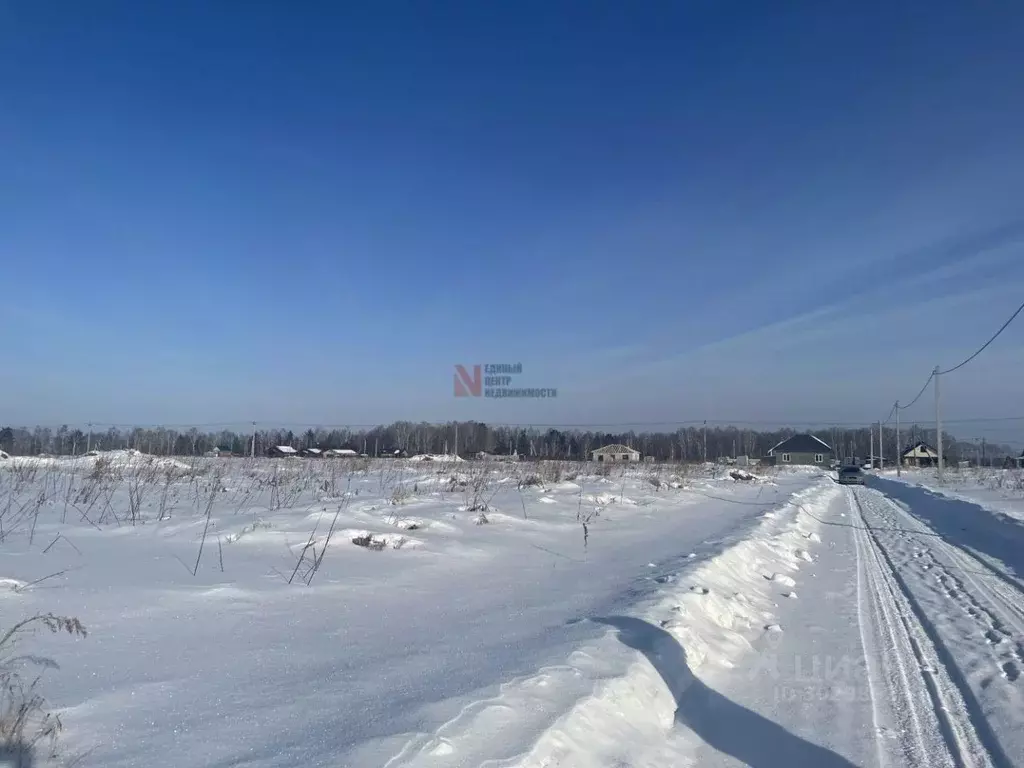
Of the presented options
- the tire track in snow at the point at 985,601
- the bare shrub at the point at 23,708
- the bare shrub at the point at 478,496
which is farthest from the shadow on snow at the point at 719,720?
the bare shrub at the point at 478,496

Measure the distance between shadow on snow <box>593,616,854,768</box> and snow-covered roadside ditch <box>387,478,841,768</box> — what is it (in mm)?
17

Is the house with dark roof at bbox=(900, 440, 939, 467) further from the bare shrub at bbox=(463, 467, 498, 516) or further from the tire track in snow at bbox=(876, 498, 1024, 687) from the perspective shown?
the tire track in snow at bbox=(876, 498, 1024, 687)

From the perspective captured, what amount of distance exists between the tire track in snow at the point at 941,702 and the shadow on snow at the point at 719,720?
0.64m

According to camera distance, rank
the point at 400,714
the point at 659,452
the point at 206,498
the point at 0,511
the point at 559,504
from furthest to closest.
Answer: the point at 659,452 < the point at 559,504 < the point at 206,498 < the point at 0,511 < the point at 400,714

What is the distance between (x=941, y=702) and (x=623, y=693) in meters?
2.31

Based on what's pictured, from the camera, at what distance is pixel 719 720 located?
4160 mm

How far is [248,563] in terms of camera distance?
694cm

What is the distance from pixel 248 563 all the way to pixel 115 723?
407cm

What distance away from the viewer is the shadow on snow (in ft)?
12.0

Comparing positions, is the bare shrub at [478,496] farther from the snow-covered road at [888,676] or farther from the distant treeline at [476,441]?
the distant treeline at [476,441]

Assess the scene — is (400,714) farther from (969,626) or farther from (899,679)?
(969,626)

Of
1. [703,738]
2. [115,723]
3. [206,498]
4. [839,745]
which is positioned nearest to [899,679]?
[839,745]

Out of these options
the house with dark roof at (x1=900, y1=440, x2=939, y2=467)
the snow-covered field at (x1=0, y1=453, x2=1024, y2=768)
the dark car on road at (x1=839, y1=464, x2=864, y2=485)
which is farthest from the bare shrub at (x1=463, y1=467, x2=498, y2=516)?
the house with dark roof at (x1=900, y1=440, x2=939, y2=467)
